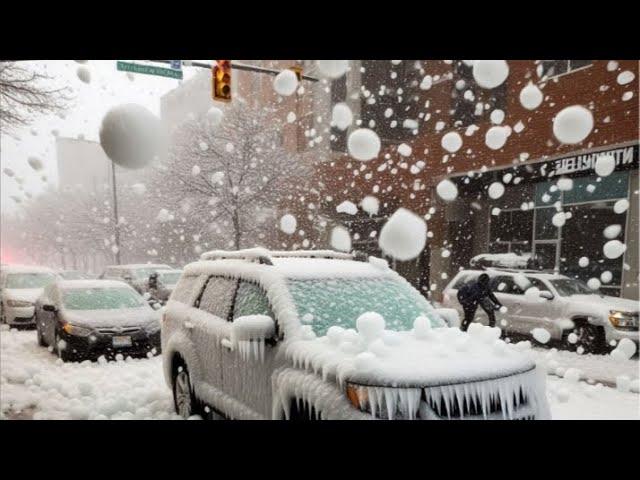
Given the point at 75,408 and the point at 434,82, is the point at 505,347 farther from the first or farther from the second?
the point at 434,82

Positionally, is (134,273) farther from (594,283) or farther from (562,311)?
(594,283)

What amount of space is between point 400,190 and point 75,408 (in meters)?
13.9

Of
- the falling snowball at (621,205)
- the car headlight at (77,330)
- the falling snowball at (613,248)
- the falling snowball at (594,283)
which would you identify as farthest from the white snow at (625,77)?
the car headlight at (77,330)

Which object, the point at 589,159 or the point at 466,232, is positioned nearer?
the point at 589,159

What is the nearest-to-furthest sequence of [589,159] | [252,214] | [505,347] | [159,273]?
[505,347], [589,159], [159,273], [252,214]

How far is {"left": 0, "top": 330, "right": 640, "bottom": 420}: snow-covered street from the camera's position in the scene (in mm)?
5203

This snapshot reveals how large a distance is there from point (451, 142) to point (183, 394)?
13.1 meters

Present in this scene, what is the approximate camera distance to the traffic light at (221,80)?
30.5ft

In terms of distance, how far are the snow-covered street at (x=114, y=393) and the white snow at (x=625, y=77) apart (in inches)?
269

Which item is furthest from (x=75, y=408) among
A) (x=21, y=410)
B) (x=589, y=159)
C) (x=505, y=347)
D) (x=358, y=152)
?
(x=358, y=152)

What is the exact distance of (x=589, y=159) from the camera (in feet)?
40.1

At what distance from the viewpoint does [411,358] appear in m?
3.19

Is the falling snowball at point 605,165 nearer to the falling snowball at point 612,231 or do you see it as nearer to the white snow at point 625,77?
the falling snowball at point 612,231
